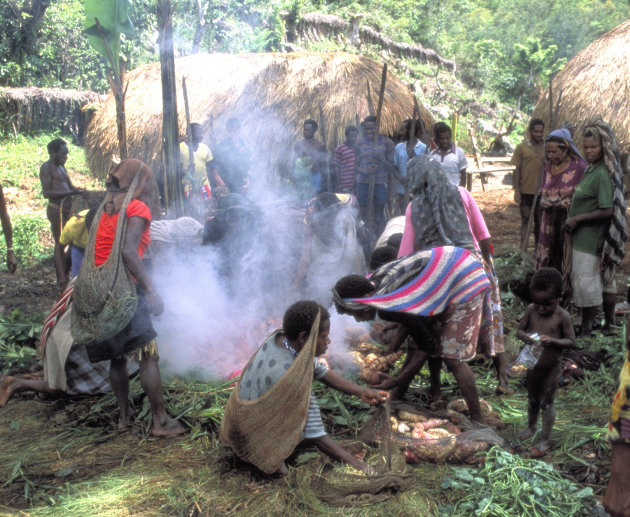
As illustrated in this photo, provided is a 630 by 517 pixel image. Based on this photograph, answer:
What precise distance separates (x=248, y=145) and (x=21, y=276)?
4.15m

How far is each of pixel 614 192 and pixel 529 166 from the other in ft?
9.78

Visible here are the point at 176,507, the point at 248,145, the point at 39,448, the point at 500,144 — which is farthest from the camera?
the point at 500,144

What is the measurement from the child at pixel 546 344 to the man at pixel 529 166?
446cm

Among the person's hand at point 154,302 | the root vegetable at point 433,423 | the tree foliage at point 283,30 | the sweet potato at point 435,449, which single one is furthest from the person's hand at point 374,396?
the tree foliage at point 283,30

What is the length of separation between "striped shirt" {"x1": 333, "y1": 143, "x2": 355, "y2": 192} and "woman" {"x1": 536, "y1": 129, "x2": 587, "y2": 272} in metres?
2.72

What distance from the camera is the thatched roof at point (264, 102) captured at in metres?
9.57

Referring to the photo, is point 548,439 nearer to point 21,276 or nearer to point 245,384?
point 245,384

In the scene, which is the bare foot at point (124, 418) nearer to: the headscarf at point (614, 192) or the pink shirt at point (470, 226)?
the pink shirt at point (470, 226)

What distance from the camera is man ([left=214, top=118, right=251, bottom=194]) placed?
24.8 ft

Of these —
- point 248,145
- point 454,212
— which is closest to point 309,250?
point 454,212

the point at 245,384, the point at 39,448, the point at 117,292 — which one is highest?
the point at 117,292

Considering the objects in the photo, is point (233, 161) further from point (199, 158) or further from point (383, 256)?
point (383, 256)

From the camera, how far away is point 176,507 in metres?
2.84

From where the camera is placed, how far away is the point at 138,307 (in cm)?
366
